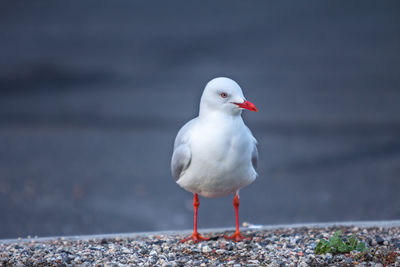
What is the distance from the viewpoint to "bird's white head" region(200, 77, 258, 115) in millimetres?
4469

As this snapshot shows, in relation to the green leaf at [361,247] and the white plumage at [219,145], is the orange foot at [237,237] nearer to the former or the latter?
the white plumage at [219,145]

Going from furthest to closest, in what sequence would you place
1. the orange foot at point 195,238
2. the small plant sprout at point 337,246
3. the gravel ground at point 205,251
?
the orange foot at point 195,238 → the small plant sprout at point 337,246 → the gravel ground at point 205,251

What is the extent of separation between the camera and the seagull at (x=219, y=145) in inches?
176

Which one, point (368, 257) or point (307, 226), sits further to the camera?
point (307, 226)

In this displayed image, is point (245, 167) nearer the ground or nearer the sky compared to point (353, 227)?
nearer the sky

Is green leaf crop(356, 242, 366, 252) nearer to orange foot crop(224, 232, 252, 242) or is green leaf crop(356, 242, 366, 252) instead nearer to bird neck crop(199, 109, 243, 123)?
orange foot crop(224, 232, 252, 242)

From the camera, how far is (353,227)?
529 cm

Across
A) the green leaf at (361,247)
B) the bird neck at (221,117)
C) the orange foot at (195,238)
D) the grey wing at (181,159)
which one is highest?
the bird neck at (221,117)

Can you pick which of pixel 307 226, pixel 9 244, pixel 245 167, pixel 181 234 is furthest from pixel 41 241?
pixel 307 226

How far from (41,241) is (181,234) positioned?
116cm

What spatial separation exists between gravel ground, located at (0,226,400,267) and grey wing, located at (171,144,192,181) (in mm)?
568

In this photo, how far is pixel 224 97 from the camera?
4.52 m

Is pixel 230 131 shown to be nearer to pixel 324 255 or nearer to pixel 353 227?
pixel 324 255

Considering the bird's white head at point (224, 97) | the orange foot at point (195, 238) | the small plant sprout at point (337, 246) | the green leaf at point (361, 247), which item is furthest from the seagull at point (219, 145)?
the green leaf at point (361, 247)
